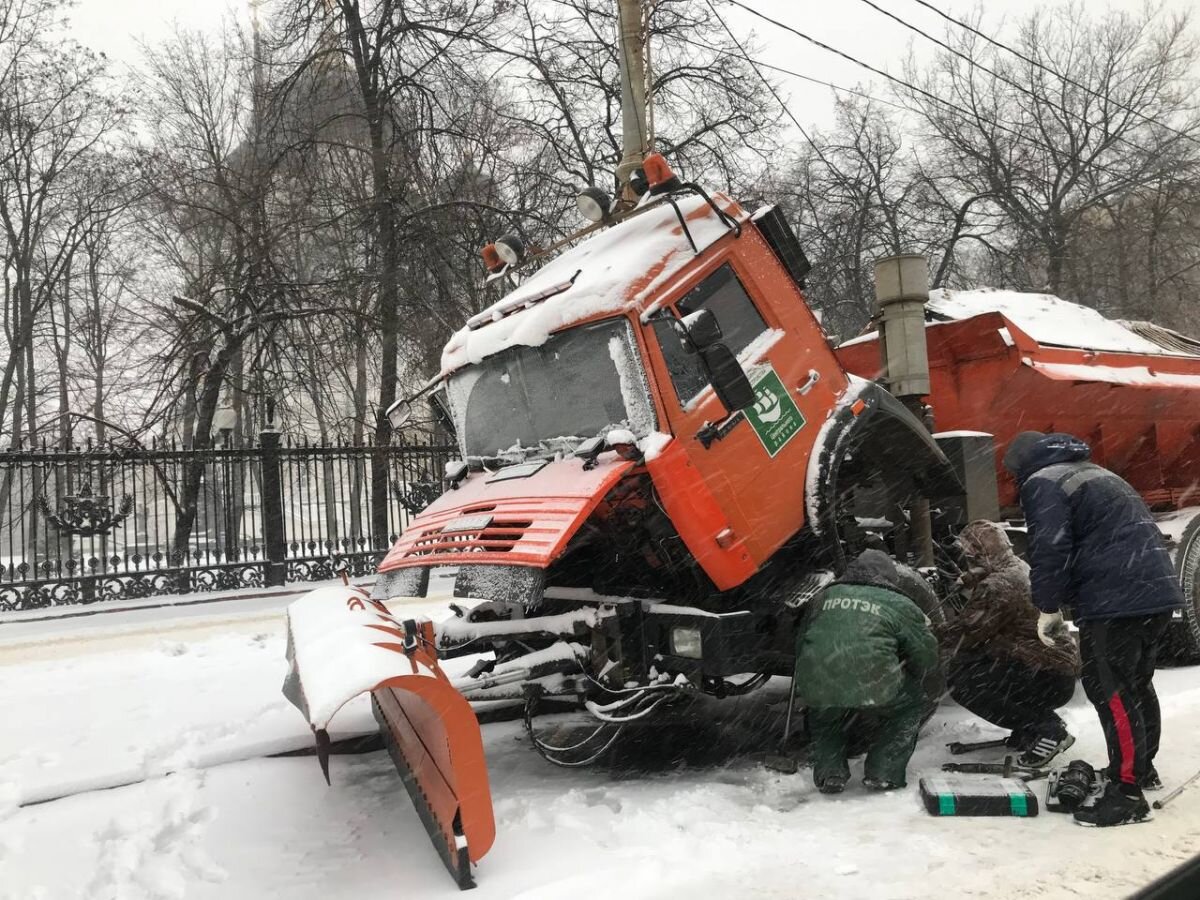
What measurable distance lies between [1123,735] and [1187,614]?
3.21m

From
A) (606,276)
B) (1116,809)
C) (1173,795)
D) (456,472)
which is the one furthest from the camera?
(456,472)

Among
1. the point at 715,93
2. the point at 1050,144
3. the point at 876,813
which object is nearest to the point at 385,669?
the point at 876,813

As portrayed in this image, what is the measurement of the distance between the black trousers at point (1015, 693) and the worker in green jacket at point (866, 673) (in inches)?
24.9

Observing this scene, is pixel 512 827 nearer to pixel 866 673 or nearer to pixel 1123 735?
pixel 866 673

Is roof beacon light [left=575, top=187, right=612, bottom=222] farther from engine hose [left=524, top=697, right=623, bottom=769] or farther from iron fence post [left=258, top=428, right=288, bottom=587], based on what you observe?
iron fence post [left=258, top=428, right=288, bottom=587]

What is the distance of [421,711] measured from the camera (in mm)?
4281

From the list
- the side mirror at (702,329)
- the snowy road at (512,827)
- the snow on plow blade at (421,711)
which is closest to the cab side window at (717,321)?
the side mirror at (702,329)

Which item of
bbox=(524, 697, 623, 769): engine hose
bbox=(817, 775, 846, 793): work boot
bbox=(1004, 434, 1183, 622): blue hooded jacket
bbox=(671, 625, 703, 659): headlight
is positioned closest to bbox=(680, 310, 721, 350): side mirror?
bbox=(671, 625, 703, 659): headlight

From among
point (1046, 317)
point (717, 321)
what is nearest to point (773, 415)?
point (717, 321)

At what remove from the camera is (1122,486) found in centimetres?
424

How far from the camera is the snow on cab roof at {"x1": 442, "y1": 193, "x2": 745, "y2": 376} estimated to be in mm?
4938

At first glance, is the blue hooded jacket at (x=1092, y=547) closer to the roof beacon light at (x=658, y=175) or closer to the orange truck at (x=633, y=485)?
the orange truck at (x=633, y=485)

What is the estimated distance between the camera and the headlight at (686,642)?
4727 mm

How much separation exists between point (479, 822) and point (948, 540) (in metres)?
4.48
